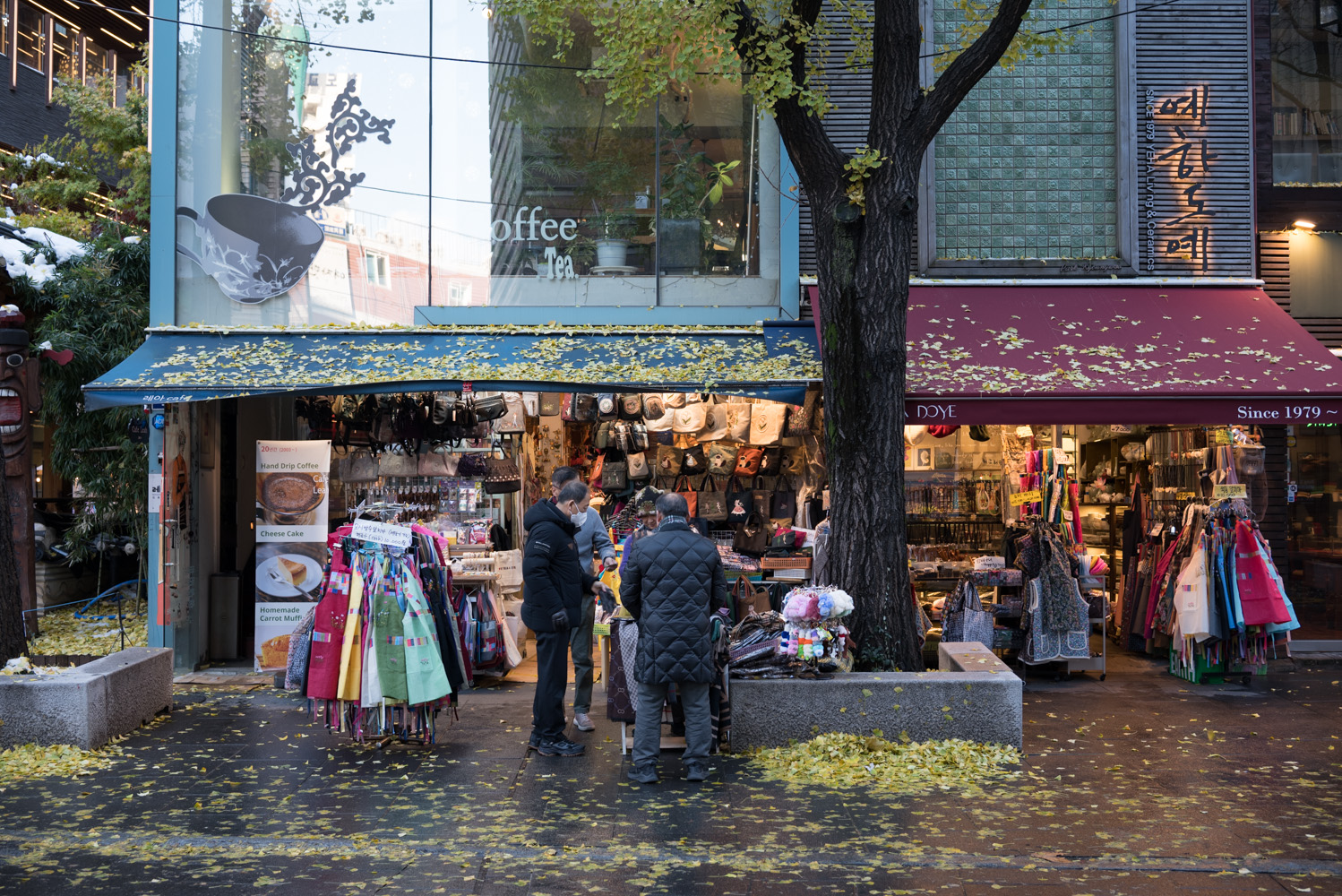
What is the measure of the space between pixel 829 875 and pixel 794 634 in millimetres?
2289

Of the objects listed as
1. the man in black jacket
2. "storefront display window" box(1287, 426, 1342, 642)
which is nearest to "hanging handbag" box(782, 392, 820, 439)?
the man in black jacket

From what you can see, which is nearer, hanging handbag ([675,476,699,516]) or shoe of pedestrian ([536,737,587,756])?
shoe of pedestrian ([536,737,587,756])

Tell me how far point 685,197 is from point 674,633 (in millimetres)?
5796

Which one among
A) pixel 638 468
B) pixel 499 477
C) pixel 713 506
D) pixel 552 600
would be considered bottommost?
pixel 552 600

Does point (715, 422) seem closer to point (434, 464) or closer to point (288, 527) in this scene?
point (434, 464)

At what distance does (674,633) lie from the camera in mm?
6711

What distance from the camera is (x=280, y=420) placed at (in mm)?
12086

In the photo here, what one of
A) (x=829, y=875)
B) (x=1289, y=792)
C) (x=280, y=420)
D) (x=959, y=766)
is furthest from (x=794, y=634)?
(x=280, y=420)

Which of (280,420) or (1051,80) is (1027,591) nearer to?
(1051,80)

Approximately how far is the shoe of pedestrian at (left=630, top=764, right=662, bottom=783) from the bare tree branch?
4813 mm

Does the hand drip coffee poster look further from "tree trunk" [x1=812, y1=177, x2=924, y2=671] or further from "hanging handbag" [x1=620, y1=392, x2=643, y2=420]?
"tree trunk" [x1=812, y1=177, x2=924, y2=671]

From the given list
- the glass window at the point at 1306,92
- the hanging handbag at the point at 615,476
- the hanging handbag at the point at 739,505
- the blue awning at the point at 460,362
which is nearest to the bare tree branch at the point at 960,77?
the blue awning at the point at 460,362

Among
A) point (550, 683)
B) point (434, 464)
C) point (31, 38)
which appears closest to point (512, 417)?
point (434, 464)

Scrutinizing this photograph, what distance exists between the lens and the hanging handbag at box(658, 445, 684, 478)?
11695 mm
